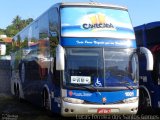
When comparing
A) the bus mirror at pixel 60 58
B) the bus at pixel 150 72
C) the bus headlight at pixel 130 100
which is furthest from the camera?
the bus at pixel 150 72

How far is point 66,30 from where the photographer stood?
500 inches

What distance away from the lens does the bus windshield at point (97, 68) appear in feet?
40.4

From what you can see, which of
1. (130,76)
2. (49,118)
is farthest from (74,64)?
(49,118)

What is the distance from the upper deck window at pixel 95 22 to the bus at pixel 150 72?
2.24m

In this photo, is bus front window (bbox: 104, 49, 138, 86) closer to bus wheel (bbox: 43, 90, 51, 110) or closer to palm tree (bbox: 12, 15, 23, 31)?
bus wheel (bbox: 43, 90, 51, 110)

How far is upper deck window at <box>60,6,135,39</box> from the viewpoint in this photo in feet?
42.0

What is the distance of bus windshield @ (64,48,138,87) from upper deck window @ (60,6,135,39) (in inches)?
22.7

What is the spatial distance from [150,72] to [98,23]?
11.0 feet

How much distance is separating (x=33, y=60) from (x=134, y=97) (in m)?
5.40

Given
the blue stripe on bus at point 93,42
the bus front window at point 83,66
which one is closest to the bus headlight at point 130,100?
the bus front window at point 83,66

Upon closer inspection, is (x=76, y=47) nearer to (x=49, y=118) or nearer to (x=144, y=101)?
(x=49, y=118)

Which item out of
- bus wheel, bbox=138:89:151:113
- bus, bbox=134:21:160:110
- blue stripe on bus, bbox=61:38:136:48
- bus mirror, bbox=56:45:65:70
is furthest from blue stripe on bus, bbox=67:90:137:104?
bus wheel, bbox=138:89:151:113

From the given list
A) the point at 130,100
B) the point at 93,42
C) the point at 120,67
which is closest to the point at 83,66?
the point at 93,42

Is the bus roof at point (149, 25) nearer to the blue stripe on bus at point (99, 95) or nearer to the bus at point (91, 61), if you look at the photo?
the bus at point (91, 61)
